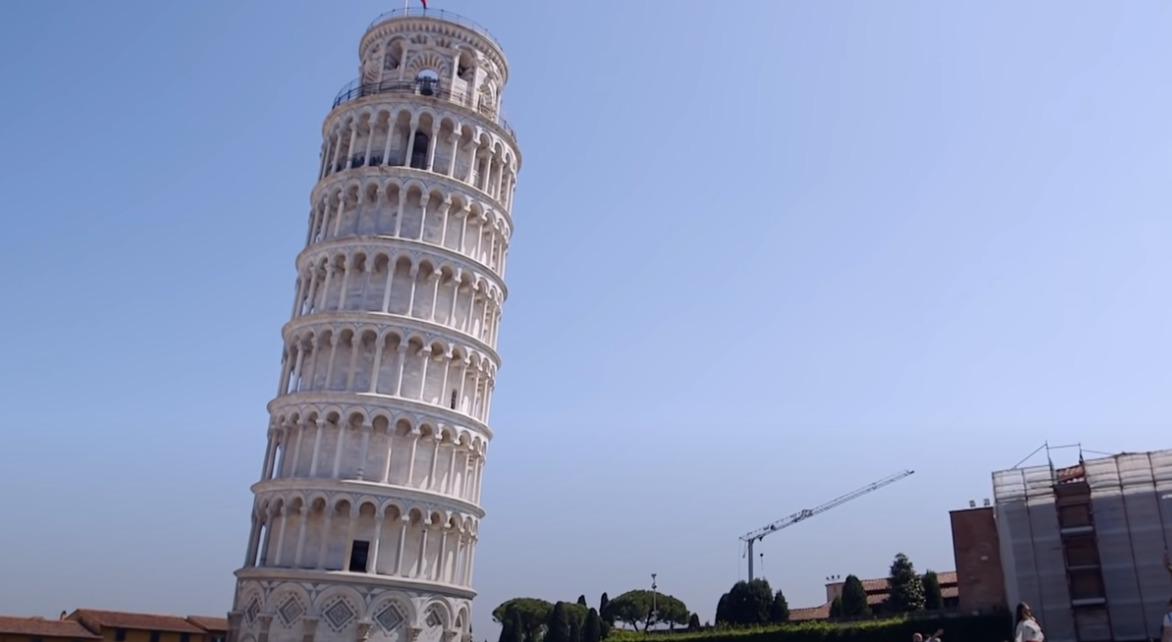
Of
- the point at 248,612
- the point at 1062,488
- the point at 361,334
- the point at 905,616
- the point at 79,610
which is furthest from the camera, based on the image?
the point at 79,610

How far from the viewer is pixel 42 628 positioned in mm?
60062

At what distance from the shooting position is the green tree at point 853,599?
59219 millimetres

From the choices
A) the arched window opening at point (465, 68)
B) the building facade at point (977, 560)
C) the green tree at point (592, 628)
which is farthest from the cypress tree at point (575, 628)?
the arched window opening at point (465, 68)

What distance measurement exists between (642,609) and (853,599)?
31.7 metres

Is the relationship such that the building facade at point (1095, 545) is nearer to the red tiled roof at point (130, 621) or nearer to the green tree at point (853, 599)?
the green tree at point (853, 599)

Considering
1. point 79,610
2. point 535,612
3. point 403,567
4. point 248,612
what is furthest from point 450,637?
point 535,612

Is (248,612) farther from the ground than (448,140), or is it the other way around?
(448,140)

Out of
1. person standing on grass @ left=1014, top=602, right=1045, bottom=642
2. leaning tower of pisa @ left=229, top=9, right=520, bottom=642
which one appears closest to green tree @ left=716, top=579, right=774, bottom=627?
leaning tower of pisa @ left=229, top=9, right=520, bottom=642

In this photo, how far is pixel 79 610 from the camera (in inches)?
2611

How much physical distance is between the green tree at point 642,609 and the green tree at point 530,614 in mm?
5787

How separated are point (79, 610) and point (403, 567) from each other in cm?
4358

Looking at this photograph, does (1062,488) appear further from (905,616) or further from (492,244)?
(492,244)

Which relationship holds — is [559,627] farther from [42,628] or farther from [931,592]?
[42,628]

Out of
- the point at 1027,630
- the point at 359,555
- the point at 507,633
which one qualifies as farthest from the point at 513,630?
the point at 1027,630
